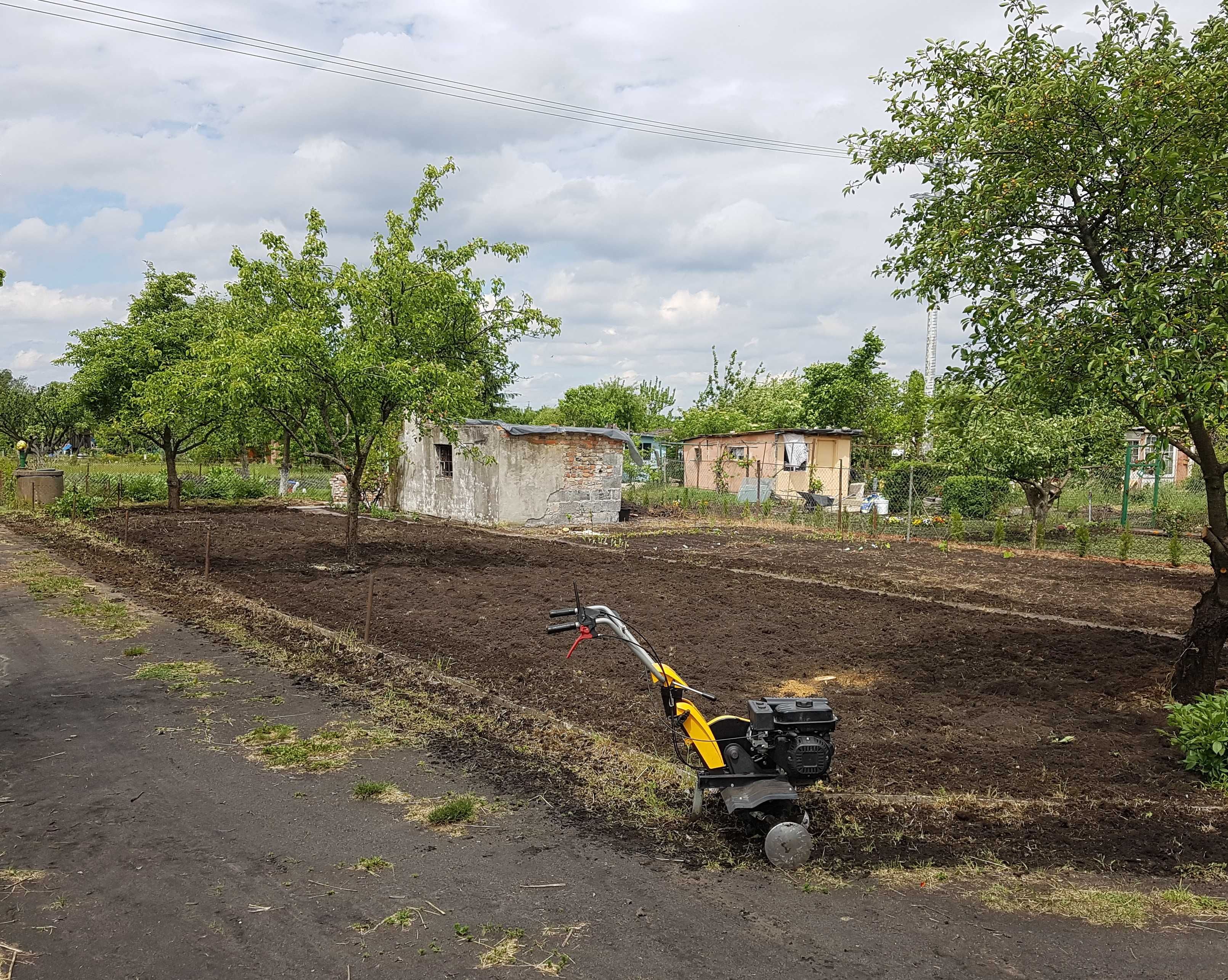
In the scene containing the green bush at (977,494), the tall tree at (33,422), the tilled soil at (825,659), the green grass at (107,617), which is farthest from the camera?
the tall tree at (33,422)

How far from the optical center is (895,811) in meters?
4.61

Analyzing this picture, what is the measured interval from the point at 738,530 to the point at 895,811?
1657 cm

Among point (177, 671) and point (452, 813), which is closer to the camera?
point (452, 813)

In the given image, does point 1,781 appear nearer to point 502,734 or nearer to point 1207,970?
point 502,734

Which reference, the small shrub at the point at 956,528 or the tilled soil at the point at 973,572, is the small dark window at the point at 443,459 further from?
the small shrub at the point at 956,528

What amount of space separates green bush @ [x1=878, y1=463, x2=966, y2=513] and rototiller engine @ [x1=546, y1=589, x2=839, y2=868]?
61.3ft

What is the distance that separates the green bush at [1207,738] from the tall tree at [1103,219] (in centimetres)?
121

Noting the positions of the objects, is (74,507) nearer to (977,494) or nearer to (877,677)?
(877,677)

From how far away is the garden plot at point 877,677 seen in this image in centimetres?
454

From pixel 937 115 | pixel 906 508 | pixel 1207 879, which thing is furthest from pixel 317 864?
pixel 906 508

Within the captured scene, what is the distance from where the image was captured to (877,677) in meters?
7.32

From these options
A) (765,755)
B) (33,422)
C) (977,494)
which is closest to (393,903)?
(765,755)

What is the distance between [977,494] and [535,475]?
34.4 ft

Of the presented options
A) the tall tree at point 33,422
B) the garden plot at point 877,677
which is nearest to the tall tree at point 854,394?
the garden plot at point 877,677
